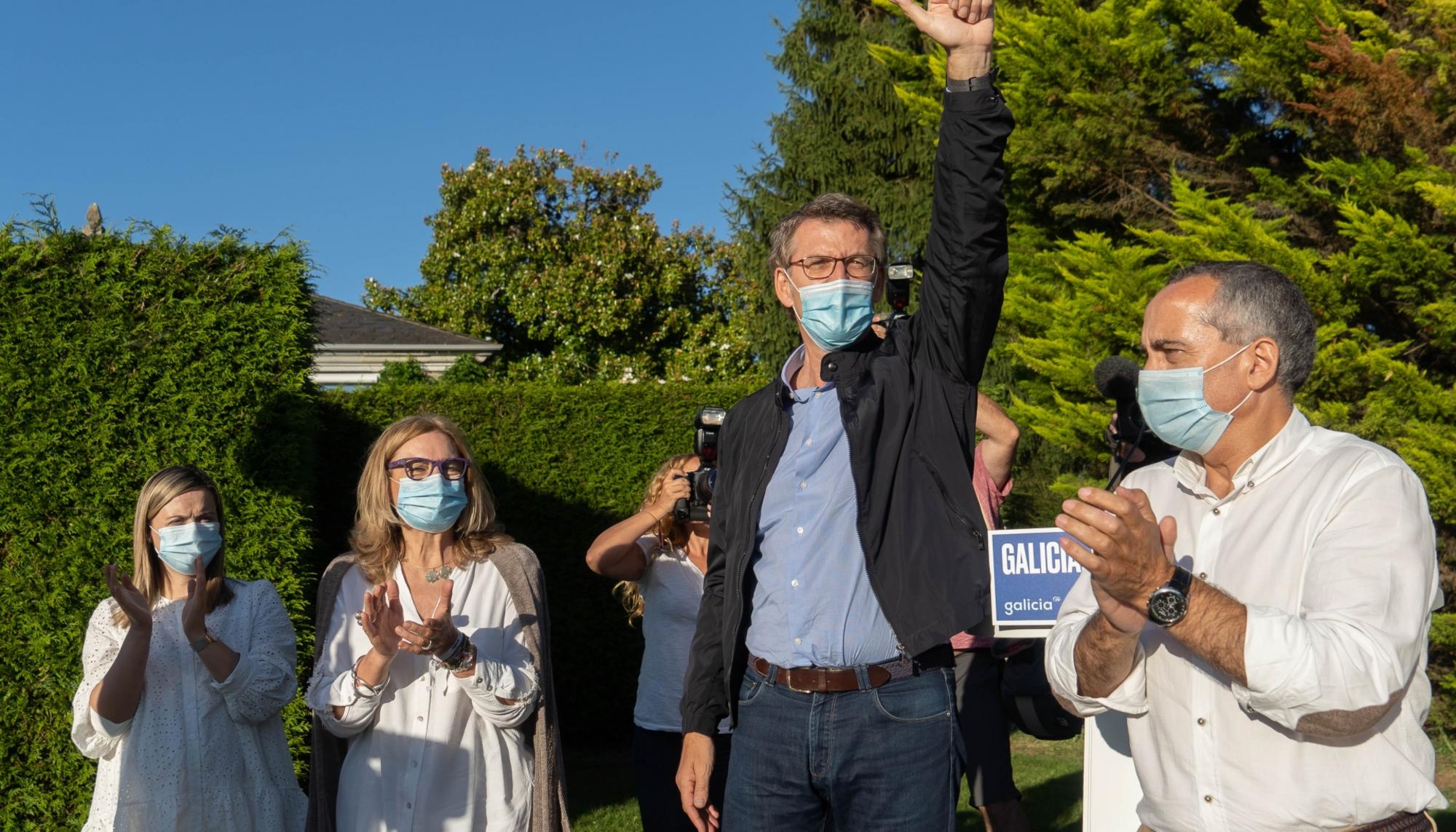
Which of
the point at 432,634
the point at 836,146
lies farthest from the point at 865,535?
the point at 836,146

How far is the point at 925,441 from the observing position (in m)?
2.85

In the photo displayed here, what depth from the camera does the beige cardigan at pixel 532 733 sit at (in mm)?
3826

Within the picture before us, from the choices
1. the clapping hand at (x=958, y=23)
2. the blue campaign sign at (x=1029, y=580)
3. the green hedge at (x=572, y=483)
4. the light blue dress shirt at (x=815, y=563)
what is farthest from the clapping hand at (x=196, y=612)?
the green hedge at (x=572, y=483)

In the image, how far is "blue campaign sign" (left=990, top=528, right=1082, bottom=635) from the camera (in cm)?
360

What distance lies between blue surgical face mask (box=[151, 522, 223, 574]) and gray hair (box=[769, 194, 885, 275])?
238 centimetres

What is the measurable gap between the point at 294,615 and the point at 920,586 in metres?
4.95

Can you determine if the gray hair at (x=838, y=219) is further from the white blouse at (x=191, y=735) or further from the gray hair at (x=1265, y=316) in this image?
the white blouse at (x=191, y=735)

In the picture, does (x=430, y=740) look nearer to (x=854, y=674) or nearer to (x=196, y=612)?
(x=196, y=612)

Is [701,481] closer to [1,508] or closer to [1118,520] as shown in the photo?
[1118,520]

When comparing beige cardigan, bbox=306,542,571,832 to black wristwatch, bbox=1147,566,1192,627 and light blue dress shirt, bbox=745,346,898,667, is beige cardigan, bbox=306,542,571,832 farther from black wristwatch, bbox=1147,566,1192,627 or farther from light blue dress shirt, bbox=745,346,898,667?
black wristwatch, bbox=1147,566,1192,627

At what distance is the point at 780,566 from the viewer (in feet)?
9.53

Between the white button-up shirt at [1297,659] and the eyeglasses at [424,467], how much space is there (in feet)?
7.34

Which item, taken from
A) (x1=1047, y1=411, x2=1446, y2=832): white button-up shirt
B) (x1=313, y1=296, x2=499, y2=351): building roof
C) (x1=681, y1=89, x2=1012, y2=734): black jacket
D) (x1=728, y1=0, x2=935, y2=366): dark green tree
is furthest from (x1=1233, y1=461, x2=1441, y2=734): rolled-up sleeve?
(x1=313, y1=296, x2=499, y2=351): building roof

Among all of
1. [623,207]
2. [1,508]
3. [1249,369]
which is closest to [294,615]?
[1,508]
